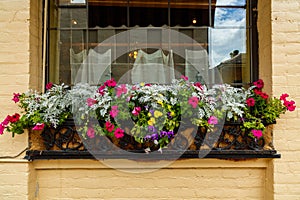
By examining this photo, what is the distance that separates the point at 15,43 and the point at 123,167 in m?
1.13

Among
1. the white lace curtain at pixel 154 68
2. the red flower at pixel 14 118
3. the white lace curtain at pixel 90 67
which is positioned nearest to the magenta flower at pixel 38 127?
the red flower at pixel 14 118

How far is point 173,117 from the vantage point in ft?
5.86

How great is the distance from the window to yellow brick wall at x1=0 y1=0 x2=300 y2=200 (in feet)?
0.98

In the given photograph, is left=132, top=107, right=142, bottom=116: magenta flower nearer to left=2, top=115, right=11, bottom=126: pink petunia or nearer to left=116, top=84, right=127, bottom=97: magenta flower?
left=116, top=84, right=127, bottom=97: magenta flower

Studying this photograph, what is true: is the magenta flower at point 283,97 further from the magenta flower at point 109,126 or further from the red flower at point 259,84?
the magenta flower at point 109,126

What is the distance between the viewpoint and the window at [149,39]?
233 centimetres

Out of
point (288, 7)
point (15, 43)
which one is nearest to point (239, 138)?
point (288, 7)

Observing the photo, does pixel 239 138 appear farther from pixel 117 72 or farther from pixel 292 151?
pixel 117 72

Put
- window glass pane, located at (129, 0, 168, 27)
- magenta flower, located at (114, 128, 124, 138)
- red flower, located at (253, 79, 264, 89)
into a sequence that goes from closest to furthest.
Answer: magenta flower, located at (114, 128, 124, 138) < red flower, located at (253, 79, 264, 89) < window glass pane, located at (129, 0, 168, 27)

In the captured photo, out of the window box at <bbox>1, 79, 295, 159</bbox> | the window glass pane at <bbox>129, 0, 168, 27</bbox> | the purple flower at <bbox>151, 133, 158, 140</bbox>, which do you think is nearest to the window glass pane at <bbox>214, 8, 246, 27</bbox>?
the window glass pane at <bbox>129, 0, 168, 27</bbox>

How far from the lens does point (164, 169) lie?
6.47 ft

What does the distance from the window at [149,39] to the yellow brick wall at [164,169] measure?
0.98 feet

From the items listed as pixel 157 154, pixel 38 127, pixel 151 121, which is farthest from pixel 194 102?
pixel 38 127

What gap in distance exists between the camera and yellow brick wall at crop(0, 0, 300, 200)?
1.87 meters
